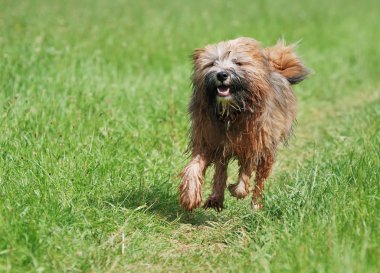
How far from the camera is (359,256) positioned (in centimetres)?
395

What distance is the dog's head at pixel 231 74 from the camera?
541cm

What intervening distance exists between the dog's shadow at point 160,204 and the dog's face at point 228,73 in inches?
37.3

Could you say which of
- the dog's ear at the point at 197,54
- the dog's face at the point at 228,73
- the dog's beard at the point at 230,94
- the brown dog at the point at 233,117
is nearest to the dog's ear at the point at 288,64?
the brown dog at the point at 233,117

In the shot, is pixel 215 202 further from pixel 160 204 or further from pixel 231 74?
pixel 231 74

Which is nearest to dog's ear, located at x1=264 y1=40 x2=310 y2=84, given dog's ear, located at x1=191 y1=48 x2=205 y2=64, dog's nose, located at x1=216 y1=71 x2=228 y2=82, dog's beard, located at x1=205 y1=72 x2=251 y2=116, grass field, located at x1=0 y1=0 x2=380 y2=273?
grass field, located at x1=0 y1=0 x2=380 y2=273

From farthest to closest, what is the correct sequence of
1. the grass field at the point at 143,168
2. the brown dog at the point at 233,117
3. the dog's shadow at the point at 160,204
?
the dog's shadow at the point at 160,204
the brown dog at the point at 233,117
the grass field at the point at 143,168

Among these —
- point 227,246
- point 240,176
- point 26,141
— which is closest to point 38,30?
point 26,141

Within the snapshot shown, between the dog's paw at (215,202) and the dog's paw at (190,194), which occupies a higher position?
the dog's paw at (190,194)

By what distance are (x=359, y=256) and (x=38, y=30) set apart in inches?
334

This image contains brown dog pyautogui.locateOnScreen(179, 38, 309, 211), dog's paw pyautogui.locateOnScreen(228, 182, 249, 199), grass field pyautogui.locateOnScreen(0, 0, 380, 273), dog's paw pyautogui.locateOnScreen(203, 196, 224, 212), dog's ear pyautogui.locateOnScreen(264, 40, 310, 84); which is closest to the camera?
grass field pyautogui.locateOnScreen(0, 0, 380, 273)

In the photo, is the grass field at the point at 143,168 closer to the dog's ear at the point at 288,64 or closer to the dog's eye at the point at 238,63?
the dog's ear at the point at 288,64

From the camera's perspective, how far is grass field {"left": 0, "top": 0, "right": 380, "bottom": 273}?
14.5ft

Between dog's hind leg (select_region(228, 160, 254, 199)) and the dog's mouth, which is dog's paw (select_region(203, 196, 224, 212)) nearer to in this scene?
dog's hind leg (select_region(228, 160, 254, 199))

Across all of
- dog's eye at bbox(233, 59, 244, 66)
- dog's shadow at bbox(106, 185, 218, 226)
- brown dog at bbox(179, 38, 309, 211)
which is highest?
dog's eye at bbox(233, 59, 244, 66)
